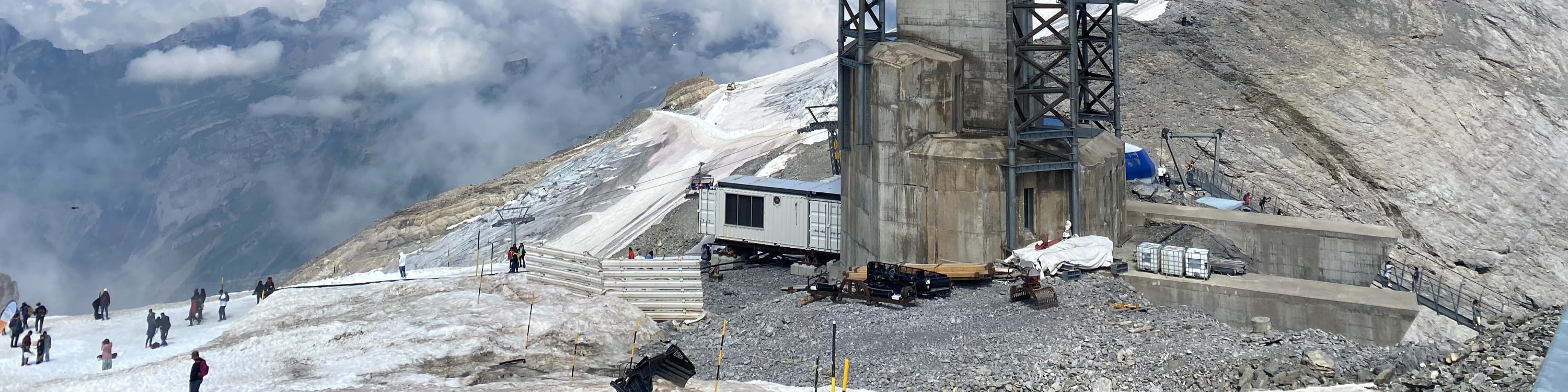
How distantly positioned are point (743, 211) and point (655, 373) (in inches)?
531

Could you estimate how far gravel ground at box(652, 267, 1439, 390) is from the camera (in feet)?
58.4

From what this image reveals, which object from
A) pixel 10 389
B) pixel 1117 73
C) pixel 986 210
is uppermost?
pixel 1117 73

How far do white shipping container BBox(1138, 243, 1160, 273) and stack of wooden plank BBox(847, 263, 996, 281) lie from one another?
282cm

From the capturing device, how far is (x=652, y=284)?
80.4 ft

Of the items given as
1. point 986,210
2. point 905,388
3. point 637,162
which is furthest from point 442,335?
point 637,162

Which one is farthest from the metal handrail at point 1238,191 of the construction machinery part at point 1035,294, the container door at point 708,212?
the construction machinery part at point 1035,294

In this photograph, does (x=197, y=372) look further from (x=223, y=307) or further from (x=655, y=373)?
(x=223, y=307)

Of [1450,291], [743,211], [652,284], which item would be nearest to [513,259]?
[743,211]

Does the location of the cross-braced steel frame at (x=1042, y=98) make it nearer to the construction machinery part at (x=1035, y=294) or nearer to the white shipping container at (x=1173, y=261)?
the white shipping container at (x=1173, y=261)

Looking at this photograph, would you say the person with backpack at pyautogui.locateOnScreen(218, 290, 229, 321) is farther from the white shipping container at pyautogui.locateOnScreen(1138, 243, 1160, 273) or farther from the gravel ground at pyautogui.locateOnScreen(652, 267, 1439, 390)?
the white shipping container at pyautogui.locateOnScreen(1138, 243, 1160, 273)

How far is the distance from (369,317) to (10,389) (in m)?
6.24

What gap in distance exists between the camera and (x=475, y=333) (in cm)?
2211

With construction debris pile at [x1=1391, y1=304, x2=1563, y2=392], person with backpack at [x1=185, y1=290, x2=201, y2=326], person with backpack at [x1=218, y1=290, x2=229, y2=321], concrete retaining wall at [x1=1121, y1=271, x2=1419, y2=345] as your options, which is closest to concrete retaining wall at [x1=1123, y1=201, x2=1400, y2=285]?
concrete retaining wall at [x1=1121, y1=271, x2=1419, y2=345]

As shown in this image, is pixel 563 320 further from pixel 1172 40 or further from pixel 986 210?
pixel 1172 40
